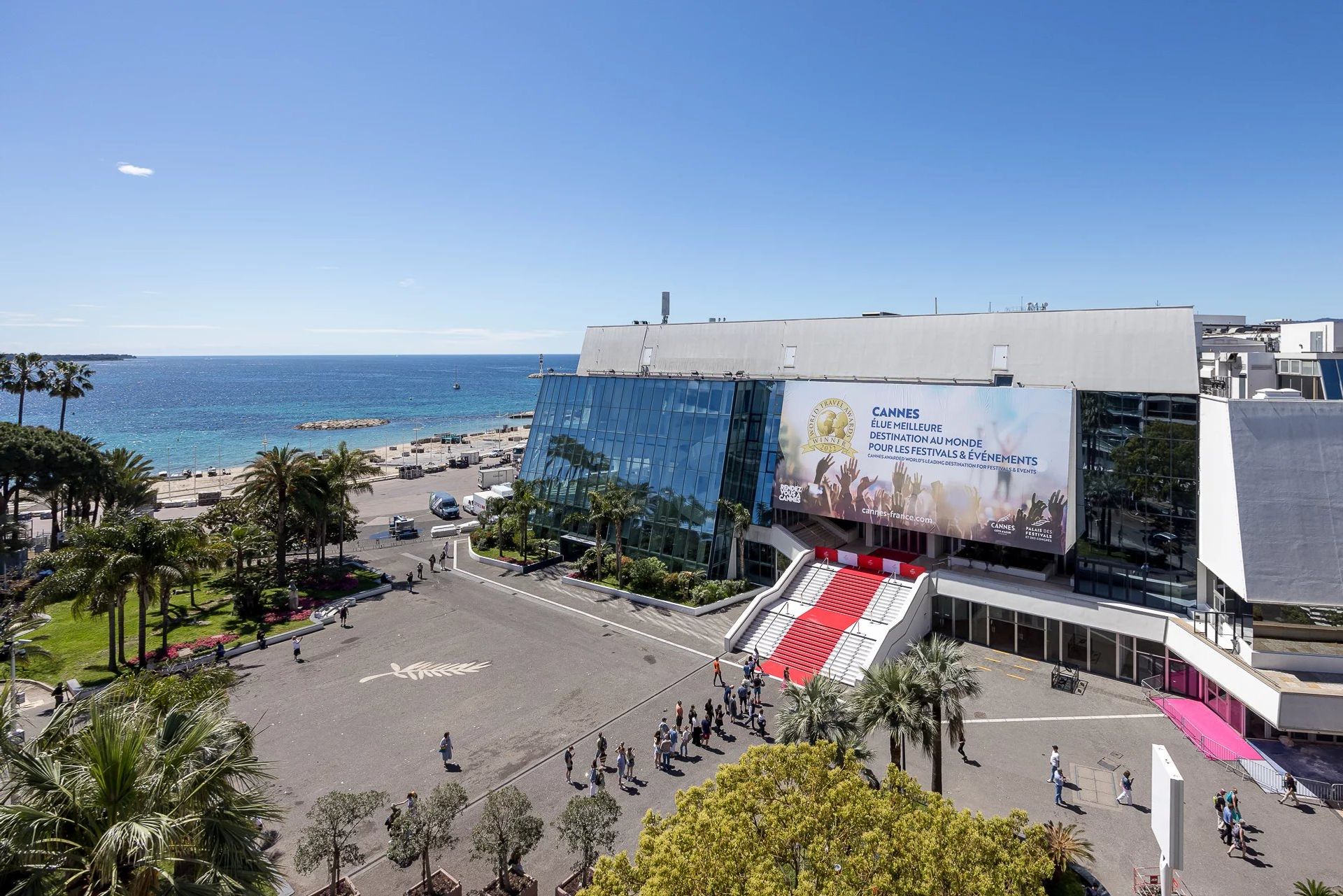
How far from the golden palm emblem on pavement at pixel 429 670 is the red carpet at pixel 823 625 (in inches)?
544

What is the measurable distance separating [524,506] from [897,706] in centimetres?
3253

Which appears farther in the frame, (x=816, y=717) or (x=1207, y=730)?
(x=1207, y=730)

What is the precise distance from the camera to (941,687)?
18.9m

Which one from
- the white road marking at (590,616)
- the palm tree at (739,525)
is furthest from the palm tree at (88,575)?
the palm tree at (739,525)

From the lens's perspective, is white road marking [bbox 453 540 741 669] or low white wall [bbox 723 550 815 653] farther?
low white wall [bbox 723 550 815 653]

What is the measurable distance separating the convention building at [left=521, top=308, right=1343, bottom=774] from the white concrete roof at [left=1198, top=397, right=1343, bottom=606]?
0.24ft

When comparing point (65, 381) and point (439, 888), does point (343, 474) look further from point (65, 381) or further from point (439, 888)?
point (439, 888)

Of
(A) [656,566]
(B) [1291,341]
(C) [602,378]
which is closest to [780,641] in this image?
(A) [656,566]

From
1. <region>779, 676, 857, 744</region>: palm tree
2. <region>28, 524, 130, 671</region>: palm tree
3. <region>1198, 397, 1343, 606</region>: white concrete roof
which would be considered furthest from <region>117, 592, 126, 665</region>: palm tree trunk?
<region>1198, 397, 1343, 606</region>: white concrete roof

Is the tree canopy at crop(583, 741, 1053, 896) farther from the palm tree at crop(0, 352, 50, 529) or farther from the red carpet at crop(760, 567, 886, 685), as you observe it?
the palm tree at crop(0, 352, 50, 529)

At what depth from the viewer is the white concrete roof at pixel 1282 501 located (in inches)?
941

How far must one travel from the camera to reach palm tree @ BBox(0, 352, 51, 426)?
55469 millimetres

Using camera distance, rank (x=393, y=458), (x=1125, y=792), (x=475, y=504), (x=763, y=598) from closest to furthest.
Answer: (x=1125, y=792)
(x=763, y=598)
(x=475, y=504)
(x=393, y=458)

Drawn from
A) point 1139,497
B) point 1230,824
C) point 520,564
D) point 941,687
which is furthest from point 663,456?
point 1230,824
